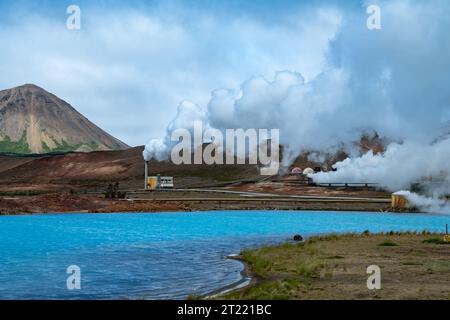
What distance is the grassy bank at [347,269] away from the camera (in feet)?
62.0

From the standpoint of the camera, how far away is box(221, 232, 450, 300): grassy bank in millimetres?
18891

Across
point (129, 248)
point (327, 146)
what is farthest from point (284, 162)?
point (129, 248)

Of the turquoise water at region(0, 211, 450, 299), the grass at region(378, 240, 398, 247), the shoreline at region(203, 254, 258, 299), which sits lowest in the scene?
the turquoise water at region(0, 211, 450, 299)

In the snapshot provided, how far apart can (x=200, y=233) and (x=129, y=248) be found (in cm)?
1360

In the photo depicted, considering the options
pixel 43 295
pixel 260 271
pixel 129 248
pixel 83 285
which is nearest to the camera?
pixel 43 295

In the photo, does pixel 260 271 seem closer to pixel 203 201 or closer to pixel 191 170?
pixel 203 201

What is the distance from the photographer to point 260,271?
25641mm

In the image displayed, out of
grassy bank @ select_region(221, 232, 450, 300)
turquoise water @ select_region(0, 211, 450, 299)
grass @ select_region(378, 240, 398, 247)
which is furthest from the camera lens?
grass @ select_region(378, 240, 398, 247)

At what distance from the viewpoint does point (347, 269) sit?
25.2 metres

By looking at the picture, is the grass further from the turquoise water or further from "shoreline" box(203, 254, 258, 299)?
"shoreline" box(203, 254, 258, 299)

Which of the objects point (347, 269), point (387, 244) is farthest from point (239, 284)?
point (387, 244)

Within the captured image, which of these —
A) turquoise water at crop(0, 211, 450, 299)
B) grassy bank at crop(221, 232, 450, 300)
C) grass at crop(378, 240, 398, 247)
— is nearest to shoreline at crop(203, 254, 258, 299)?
grassy bank at crop(221, 232, 450, 300)

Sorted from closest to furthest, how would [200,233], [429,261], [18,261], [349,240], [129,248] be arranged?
[429,261]
[18,261]
[129,248]
[349,240]
[200,233]

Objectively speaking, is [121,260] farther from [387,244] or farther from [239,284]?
[387,244]
